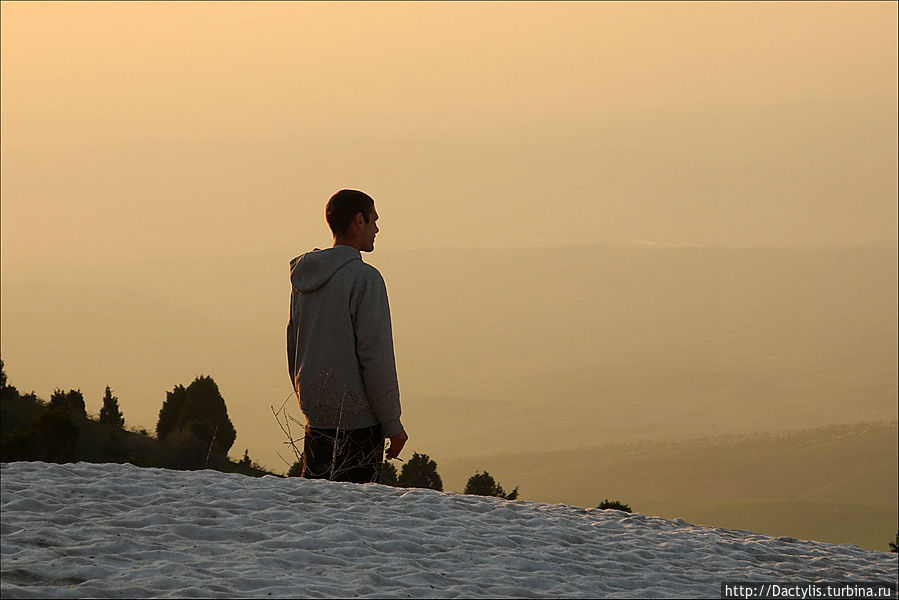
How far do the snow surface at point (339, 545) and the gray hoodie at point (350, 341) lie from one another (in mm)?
606

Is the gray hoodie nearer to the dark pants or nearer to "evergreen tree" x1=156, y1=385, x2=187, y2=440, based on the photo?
the dark pants

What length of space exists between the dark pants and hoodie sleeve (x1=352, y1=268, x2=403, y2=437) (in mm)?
151

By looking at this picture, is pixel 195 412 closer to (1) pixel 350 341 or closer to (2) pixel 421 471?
(2) pixel 421 471

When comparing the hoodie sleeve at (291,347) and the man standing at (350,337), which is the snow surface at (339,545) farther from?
the hoodie sleeve at (291,347)

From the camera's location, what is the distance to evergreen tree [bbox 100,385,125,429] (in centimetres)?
3425

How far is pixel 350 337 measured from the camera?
294 inches

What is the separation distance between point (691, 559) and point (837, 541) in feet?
6.59

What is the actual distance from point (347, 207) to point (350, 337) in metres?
0.84

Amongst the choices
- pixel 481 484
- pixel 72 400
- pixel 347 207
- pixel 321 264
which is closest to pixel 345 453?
pixel 321 264

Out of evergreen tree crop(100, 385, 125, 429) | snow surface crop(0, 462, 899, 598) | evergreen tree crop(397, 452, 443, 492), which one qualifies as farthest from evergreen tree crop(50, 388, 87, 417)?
snow surface crop(0, 462, 899, 598)

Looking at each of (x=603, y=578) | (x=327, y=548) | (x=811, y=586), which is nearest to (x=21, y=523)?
(x=327, y=548)

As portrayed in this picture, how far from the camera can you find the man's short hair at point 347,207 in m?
7.41

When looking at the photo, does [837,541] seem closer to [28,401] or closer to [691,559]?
[691,559]

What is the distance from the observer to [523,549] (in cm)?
659
